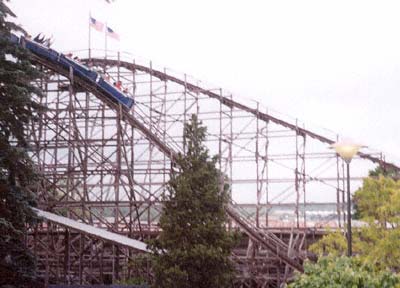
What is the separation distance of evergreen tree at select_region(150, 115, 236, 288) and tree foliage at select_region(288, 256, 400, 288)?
4.75m

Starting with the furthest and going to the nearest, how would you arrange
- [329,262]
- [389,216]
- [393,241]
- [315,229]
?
[315,229] < [389,216] < [393,241] < [329,262]

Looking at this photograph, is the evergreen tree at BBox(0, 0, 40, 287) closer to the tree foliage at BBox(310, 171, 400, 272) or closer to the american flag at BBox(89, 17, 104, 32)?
the tree foliage at BBox(310, 171, 400, 272)

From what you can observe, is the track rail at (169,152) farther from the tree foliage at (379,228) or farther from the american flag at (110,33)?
the american flag at (110,33)

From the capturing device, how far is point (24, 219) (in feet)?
57.4

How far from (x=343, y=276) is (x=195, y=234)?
673cm

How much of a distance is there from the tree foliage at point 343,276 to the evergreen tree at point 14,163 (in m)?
7.73

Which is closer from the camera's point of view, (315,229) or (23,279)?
(23,279)

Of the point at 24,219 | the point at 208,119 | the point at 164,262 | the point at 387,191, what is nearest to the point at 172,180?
the point at 164,262

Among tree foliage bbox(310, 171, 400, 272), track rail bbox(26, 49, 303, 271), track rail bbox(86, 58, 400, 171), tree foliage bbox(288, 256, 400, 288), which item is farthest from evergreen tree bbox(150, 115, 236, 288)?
track rail bbox(86, 58, 400, 171)

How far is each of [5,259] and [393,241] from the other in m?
9.83

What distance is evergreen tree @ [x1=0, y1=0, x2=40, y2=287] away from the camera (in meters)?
17.1

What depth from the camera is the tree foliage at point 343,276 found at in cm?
1121

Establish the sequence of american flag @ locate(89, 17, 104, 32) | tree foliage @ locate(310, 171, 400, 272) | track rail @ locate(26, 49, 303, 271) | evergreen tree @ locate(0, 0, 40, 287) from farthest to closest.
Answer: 1. american flag @ locate(89, 17, 104, 32)
2. track rail @ locate(26, 49, 303, 271)
3. evergreen tree @ locate(0, 0, 40, 287)
4. tree foliage @ locate(310, 171, 400, 272)

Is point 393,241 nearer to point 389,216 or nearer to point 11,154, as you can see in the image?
point 389,216
